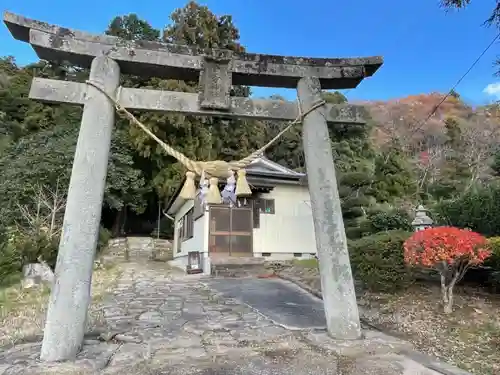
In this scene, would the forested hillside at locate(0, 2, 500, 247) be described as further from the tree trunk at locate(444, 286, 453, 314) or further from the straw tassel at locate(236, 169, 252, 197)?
the straw tassel at locate(236, 169, 252, 197)

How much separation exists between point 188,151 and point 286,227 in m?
7.64

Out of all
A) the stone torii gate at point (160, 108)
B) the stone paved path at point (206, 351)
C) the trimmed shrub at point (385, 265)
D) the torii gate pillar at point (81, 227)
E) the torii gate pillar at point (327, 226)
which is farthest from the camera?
the trimmed shrub at point (385, 265)

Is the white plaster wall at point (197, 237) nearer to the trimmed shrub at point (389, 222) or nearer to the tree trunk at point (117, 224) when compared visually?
the trimmed shrub at point (389, 222)

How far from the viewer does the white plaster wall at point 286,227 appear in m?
13.7

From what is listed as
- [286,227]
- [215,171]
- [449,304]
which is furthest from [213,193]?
[286,227]

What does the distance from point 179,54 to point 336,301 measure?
3575mm

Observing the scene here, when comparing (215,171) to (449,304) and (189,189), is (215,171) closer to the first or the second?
(189,189)

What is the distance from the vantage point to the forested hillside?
50.4 feet

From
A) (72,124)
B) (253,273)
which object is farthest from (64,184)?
(253,273)

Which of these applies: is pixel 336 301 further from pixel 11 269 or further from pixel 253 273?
pixel 11 269

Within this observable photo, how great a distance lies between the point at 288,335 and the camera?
4.32 metres

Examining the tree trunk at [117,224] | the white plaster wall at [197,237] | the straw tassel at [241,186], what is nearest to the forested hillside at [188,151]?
the tree trunk at [117,224]

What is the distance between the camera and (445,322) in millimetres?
4969

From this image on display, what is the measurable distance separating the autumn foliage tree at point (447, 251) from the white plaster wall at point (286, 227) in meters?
8.37
